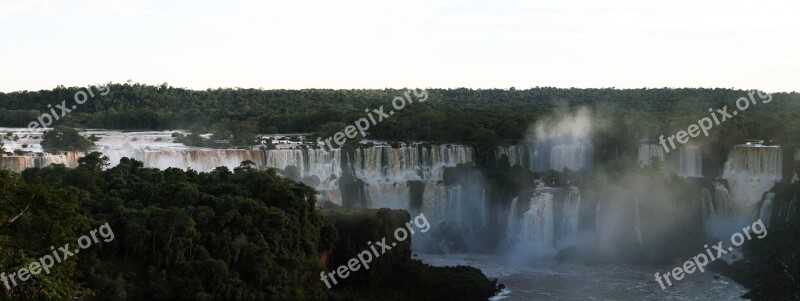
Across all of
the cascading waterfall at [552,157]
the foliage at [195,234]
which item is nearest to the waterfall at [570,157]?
the cascading waterfall at [552,157]

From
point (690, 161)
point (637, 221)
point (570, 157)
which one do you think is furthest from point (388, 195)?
point (690, 161)

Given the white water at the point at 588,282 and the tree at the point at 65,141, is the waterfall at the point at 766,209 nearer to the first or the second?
the white water at the point at 588,282

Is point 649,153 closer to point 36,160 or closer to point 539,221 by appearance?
point 539,221

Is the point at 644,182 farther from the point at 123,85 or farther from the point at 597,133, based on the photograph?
the point at 123,85

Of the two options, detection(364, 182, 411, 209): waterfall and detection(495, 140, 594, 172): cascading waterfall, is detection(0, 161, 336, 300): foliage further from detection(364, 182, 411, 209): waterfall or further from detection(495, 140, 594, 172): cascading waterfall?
detection(495, 140, 594, 172): cascading waterfall

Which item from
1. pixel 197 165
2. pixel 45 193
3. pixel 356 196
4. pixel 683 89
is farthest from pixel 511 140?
pixel 683 89

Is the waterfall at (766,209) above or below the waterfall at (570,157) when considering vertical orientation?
below
